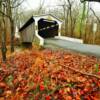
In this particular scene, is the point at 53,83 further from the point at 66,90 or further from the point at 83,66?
the point at 83,66

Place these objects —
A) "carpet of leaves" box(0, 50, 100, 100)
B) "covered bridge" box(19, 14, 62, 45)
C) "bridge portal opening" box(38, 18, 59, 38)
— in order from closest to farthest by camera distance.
Answer: "carpet of leaves" box(0, 50, 100, 100), "covered bridge" box(19, 14, 62, 45), "bridge portal opening" box(38, 18, 59, 38)

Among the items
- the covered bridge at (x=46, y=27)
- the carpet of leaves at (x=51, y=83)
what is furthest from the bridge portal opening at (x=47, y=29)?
the carpet of leaves at (x=51, y=83)

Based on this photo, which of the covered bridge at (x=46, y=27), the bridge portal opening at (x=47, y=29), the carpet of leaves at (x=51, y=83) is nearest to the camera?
the carpet of leaves at (x=51, y=83)

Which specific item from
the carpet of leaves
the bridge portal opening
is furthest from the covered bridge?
the carpet of leaves

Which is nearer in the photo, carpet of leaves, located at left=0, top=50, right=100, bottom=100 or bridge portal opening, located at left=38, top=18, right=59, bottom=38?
carpet of leaves, located at left=0, top=50, right=100, bottom=100

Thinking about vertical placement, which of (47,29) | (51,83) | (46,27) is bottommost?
(51,83)

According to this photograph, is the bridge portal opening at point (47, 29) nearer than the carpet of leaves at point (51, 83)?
No

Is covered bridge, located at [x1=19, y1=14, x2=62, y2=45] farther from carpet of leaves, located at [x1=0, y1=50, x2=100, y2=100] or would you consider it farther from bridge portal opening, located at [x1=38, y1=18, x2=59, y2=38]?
carpet of leaves, located at [x1=0, y1=50, x2=100, y2=100]

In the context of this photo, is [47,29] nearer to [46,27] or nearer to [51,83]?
[46,27]

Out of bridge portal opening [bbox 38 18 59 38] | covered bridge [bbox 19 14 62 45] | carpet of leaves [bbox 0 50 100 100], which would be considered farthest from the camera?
bridge portal opening [bbox 38 18 59 38]

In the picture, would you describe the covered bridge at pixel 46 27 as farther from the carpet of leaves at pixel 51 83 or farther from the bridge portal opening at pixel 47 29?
the carpet of leaves at pixel 51 83

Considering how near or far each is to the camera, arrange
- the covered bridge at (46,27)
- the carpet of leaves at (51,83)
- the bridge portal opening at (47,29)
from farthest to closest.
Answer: the bridge portal opening at (47,29), the covered bridge at (46,27), the carpet of leaves at (51,83)

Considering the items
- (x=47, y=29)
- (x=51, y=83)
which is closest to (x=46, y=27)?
(x=47, y=29)

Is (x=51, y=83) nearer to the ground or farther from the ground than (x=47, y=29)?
nearer to the ground
